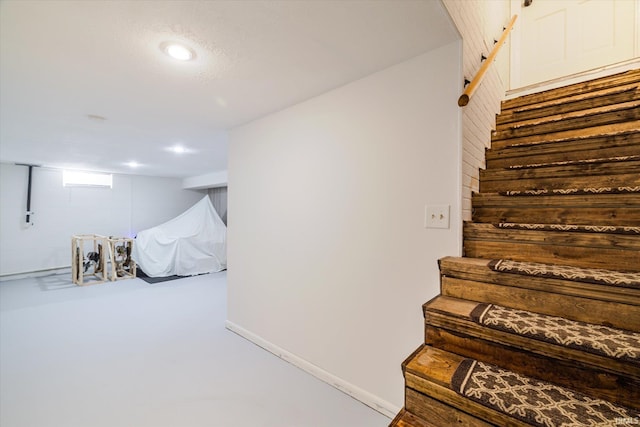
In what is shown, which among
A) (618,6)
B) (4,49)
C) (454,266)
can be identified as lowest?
(454,266)

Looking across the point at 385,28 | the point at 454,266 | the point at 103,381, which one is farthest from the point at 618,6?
the point at 103,381

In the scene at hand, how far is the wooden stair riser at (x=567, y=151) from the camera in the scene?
1.73 metres

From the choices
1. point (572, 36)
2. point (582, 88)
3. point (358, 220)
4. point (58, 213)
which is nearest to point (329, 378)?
point (358, 220)

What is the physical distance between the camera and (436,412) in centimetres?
105

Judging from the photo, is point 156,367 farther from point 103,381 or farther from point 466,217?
point 466,217

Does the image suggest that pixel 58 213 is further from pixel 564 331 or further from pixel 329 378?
pixel 564 331

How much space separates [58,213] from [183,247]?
122 inches

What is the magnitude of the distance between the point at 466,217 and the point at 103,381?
2984 mm

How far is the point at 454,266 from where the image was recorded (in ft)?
4.68

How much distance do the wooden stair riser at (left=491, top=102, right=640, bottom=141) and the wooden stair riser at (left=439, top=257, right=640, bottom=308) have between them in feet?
5.37

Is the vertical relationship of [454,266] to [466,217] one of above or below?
below

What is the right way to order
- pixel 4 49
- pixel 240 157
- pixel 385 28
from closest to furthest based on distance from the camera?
pixel 385 28
pixel 4 49
pixel 240 157

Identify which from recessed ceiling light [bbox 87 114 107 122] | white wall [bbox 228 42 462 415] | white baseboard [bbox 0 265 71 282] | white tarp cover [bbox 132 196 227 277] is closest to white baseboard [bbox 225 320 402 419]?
white wall [bbox 228 42 462 415]

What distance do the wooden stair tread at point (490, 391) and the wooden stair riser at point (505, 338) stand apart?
88 mm
